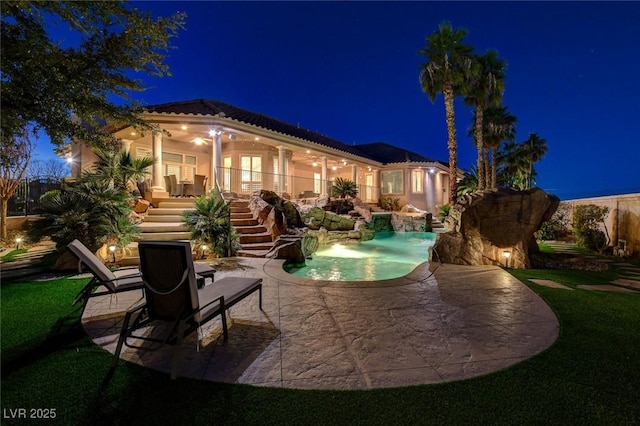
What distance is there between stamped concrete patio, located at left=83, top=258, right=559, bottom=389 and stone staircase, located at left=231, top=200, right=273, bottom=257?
3.73 meters

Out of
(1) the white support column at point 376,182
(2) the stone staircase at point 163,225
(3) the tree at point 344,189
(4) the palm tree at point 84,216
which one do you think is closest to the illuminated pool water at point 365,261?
(2) the stone staircase at point 163,225

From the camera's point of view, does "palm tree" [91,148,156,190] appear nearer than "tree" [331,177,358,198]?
Yes

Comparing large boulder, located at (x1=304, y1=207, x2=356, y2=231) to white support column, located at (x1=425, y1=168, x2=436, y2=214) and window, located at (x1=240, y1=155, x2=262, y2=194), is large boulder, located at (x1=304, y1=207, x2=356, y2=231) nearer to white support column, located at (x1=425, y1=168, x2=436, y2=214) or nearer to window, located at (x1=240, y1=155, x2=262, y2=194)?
window, located at (x1=240, y1=155, x2=262, y2=194)

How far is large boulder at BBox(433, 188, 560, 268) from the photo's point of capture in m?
7.47

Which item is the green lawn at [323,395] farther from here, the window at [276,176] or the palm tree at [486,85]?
the palm tree at [486,85]

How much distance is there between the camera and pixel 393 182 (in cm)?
2583

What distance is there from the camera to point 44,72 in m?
4.52

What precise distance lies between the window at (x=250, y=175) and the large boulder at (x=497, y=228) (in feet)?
38.0

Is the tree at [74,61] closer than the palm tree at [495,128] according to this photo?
Yes

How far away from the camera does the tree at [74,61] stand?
4.32 metres

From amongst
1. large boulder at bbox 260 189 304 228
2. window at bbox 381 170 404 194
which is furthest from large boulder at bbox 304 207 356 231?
window at bbox 381 170 404 194

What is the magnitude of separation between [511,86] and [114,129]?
117m

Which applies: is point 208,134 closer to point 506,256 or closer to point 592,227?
point 506,256

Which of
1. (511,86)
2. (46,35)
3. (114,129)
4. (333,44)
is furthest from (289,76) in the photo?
(46,35)
